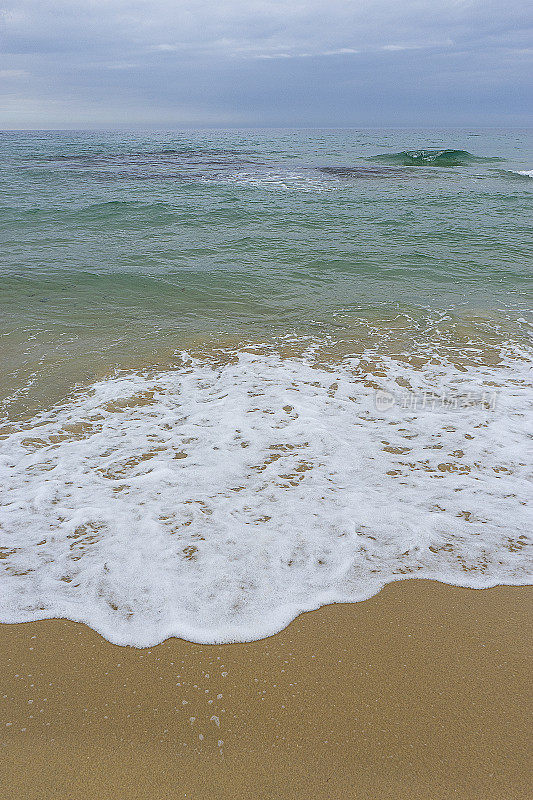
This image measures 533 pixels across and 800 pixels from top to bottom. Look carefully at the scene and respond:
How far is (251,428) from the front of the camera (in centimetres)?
436

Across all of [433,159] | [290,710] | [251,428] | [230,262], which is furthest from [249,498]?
[433,159]

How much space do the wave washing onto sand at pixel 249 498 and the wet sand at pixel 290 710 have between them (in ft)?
0.54

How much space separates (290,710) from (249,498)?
1.53 meters

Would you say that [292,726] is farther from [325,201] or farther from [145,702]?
[325,201]

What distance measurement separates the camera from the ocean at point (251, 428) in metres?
2.78

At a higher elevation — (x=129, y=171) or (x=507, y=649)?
(x=129, y=171)

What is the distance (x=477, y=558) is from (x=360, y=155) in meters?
38.0

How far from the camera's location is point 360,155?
35719mm

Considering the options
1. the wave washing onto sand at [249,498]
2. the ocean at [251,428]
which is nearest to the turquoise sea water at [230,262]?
the ocean at [251,428]

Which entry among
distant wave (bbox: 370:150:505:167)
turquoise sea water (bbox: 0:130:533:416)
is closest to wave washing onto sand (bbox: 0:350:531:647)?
turquoise sea water (bbox: 0:130:533:416)

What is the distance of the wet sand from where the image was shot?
1.78 metres

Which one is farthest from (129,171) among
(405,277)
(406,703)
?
(406,703)

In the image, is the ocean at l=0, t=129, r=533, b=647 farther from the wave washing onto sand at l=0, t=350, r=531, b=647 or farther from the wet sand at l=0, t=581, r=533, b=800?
the wet sand at l=0, t=581, r=533, b=800

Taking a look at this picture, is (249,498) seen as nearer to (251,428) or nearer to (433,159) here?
(251,428)
